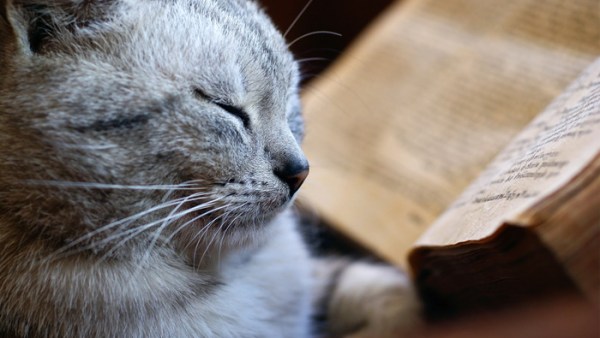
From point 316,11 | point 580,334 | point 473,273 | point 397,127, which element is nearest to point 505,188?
point 473,273

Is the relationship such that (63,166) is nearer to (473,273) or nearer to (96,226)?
(96,226)

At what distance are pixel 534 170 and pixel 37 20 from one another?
473mm

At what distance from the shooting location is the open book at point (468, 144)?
1.44 feet

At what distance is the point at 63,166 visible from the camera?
22.3 inches

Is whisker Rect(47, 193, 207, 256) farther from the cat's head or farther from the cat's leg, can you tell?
the cat's leg

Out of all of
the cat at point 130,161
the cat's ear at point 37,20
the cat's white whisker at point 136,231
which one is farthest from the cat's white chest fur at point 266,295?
the cat's ear at point 37,20

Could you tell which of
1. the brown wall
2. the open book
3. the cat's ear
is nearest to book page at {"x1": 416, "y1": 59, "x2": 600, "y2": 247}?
the open book

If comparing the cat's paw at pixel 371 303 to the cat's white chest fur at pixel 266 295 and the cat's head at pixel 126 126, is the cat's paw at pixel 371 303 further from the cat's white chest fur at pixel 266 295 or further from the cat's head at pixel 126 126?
the cat's head at pixel 126 126

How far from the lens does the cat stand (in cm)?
57

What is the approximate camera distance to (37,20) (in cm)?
58

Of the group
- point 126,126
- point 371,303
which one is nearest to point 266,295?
point 371,303

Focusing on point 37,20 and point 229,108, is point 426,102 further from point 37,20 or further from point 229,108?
point 37,20

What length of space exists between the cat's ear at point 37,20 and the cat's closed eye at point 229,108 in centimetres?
13

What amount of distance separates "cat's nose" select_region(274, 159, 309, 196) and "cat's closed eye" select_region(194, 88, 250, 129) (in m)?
0.06
